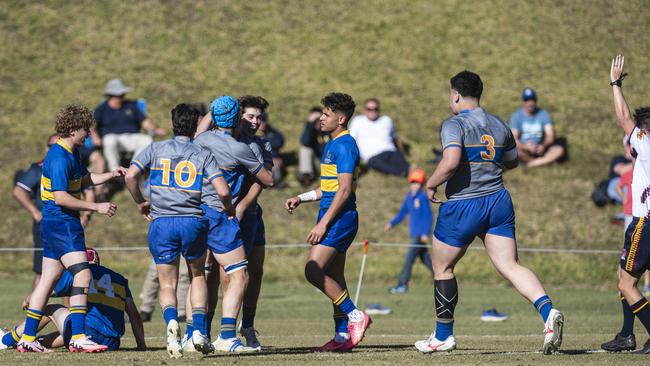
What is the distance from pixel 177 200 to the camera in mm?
9133

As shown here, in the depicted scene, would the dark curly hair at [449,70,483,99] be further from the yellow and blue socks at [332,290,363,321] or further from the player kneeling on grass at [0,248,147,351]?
the player kneeling on grass at [0,248,147,351]

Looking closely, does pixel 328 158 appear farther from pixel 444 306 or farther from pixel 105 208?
pixel 105 208

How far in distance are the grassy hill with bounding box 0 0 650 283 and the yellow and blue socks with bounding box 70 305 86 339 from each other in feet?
49.1

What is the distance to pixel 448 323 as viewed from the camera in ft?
31.0

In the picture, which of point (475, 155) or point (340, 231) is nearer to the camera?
point (475, 155)

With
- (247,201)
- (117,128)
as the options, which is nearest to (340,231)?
(247,201)

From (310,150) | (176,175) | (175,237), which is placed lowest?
(175,237)

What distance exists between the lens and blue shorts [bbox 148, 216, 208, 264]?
30.0ft

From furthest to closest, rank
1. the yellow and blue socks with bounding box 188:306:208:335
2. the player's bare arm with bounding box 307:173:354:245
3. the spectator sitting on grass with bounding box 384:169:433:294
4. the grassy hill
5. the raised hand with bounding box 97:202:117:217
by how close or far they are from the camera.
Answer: the grassy hill < the spectator sitting on grass with bounding box 384:169:433:294 < the player's bare arm with bounding box 307:173:354:245 < the raised hand with bounding box 97:202:117:217 < the yellow and blue socks with bounding box 188:306:208:335

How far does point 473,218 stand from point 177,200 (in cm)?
242

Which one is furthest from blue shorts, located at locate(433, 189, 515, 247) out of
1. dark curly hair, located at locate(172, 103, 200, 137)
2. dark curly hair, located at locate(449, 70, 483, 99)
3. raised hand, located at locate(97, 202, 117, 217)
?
raised hand, located at locate(97, 202, 117, 217)

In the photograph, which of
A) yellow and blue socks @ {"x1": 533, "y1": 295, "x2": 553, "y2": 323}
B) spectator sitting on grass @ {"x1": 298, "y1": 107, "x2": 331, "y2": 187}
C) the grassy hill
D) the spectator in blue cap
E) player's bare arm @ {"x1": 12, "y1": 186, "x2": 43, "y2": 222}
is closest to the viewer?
yellow and blue socks @ {"x1": 533, "y1": 295, "x2": 553, "y2": 323}

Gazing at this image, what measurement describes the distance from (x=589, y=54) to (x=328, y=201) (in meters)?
21.9

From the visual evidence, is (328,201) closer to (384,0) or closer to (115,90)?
(115,90)
